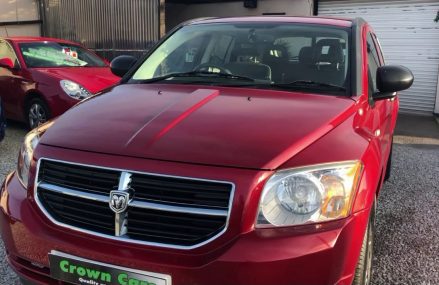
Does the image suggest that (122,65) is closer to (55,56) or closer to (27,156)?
(27,156)

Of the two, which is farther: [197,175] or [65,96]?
[65,96]

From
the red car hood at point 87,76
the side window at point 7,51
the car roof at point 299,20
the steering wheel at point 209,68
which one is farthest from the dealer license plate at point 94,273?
the side window at point 7,51

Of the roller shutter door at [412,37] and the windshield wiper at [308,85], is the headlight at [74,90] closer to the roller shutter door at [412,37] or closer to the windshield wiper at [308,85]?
the windshield wiper at [308,85]

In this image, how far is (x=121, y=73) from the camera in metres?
3.78

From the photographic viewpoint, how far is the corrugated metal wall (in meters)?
11.8

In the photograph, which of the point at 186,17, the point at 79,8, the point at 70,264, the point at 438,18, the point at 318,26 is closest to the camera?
the point at 70,264

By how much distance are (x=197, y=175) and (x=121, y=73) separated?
2.10 m

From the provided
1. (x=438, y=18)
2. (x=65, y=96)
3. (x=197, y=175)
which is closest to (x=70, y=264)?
(x=197, y=175)

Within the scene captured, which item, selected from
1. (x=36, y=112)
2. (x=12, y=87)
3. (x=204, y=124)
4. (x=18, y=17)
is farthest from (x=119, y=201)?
(x=18, y=17)

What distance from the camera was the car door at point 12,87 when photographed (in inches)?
277

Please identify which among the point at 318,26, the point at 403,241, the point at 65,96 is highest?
the point at 318,26

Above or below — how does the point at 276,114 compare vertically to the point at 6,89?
above

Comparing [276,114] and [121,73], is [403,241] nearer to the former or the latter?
[276,114]

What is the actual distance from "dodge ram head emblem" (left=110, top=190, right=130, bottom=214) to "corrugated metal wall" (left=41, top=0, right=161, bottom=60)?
33.0ft
